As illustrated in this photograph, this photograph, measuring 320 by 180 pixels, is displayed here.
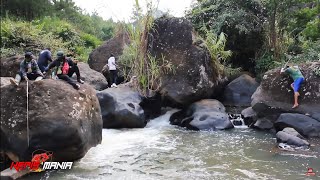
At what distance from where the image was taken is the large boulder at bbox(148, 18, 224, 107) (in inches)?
568

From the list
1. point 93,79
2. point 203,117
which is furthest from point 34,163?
point 93,79

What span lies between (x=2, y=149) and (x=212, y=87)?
9.26 metres

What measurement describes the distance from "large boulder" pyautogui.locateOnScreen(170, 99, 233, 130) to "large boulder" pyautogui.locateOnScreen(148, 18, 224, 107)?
56 cm

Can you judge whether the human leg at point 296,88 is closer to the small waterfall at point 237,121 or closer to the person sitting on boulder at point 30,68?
the small waterfall at point 237,121

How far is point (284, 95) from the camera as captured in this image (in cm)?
1240

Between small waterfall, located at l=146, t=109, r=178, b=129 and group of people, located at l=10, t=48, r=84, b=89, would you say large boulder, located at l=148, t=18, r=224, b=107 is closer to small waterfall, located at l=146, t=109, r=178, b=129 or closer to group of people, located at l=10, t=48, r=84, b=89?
small waterfall, located at l=146, t=109, r=178, b=129

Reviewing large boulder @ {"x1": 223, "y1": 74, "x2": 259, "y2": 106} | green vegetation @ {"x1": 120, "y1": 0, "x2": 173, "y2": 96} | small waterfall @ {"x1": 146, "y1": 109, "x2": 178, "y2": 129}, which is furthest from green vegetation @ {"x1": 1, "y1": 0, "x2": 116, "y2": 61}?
large boulder @ {"x1": 223, "y1": 74, "x2": 259, "y2": 106}

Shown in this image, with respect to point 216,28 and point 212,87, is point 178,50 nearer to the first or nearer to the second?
point 212,87

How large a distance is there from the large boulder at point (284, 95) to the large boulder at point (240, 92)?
10.9 feet

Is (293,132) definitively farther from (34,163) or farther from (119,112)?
(34,163)

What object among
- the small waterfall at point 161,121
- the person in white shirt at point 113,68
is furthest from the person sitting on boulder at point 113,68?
the small waterfall at point 161,121

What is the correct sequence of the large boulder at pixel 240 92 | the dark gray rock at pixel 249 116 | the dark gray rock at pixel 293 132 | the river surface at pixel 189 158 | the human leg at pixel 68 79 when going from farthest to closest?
the large boulder at pixel 240 92 → the dark gray rock at pixel 249 116 → the dark gray rock at pixel 293 132 → the human leg at pixel 68 79 → the river surface at pixel 189 158

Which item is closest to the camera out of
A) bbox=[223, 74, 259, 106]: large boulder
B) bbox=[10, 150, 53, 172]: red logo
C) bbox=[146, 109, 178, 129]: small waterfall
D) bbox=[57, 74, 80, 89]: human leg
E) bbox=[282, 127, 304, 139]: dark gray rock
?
bbox=[10, 150, 53, 172]: red logo

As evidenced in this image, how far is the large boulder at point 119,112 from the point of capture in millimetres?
12625
